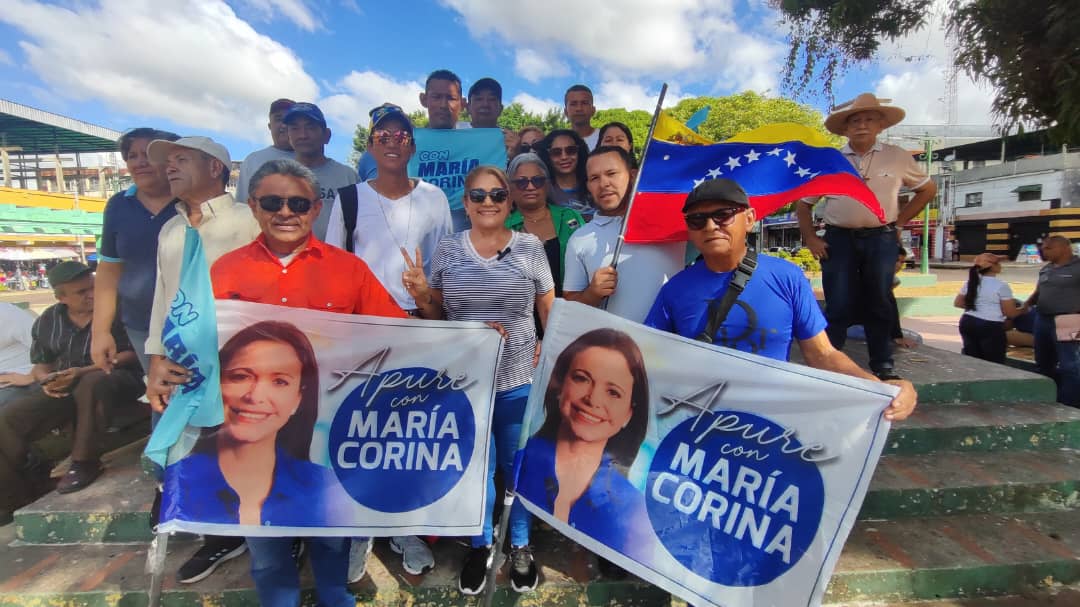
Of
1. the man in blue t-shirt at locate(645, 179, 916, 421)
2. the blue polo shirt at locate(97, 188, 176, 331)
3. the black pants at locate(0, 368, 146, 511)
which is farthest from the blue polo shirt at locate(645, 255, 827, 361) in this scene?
the black pants at locate(0, 368, 146, 511)

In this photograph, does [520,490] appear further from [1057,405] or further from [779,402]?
[1057,405]

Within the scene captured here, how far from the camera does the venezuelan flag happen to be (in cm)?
252

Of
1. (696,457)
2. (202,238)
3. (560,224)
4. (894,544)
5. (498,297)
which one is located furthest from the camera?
(560,224)

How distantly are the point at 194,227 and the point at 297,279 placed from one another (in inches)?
26.0

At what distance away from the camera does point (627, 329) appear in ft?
6.37

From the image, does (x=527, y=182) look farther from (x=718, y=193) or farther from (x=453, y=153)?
(x=718, y=193)

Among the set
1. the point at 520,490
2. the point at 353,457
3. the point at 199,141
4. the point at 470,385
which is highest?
the point at 199,141

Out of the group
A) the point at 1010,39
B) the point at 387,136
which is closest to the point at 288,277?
the point at 387,136

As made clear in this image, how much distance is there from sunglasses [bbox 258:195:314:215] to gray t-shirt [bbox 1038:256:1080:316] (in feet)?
22.3

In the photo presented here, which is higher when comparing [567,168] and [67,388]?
[567,168]

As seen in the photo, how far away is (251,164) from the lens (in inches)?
134

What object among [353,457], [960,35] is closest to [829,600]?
[353,457]

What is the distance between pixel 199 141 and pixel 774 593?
3.16 meters

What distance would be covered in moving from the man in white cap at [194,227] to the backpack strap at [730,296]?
2.00m
